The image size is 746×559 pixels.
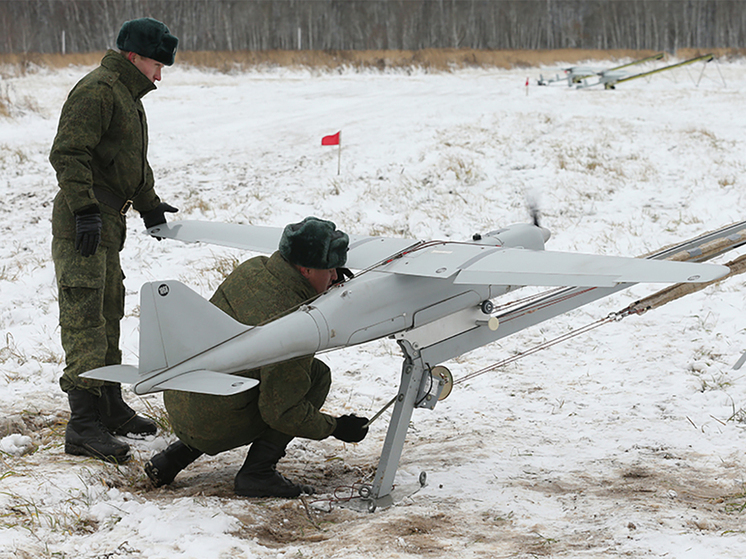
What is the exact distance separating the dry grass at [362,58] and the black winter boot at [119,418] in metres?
23.1

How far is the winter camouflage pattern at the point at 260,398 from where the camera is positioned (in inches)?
140

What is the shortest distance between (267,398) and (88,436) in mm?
1297

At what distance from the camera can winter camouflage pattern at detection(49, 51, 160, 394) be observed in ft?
13.1

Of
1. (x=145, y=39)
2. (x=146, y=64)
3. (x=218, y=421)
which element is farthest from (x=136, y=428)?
(x=145, y=39)

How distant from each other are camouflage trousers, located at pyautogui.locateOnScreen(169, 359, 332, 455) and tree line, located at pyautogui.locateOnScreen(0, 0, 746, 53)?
33.6 m

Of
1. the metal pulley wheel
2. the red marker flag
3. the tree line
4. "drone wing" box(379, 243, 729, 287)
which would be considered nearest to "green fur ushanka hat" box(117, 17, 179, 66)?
"drone wing" box(379, 243, 729, 287)

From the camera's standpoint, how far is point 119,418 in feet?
15.0

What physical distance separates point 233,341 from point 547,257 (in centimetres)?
155

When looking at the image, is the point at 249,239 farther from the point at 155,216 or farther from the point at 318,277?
the point at 318,277

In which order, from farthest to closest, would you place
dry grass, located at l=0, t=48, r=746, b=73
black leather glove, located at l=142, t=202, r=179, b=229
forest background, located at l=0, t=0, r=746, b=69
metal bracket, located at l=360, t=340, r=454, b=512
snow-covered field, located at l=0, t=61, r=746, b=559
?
forest background, located at l=0, t=0, r=746, b=69 < dry grass, located at l=0, t=48, r=746, b=73 < black leather glove, located at l=142, t=202, r=179, b=229 < metal bracket, located at l=360, t=340, r=454, b=512 < snow-covered field, located at l=0, t=61, r=746, b=559

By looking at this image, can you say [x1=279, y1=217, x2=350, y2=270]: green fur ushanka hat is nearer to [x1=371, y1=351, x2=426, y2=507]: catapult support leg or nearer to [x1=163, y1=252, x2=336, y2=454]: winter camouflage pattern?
[x1=163, y1=252, x2=336, y2=454]: winter camouflage pattern

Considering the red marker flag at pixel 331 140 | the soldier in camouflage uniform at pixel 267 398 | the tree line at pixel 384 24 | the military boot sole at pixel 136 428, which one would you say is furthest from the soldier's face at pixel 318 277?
the tree line at pixel 384 24

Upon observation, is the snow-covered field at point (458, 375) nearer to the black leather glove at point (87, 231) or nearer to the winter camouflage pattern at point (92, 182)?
the winter camouflage pattern at point (92, 182)

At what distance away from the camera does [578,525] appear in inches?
134
